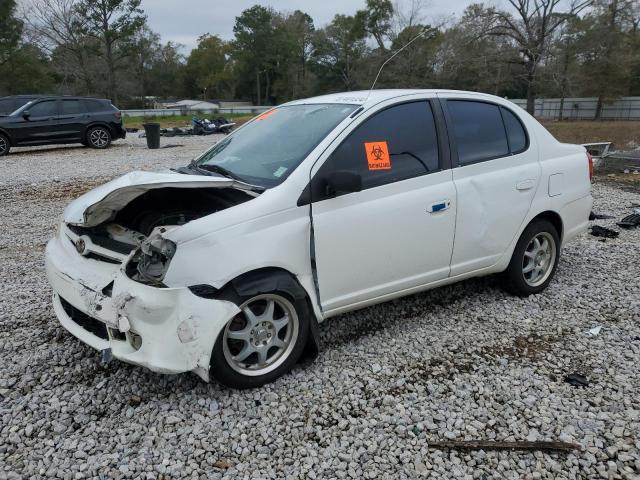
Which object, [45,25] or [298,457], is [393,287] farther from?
[45,25]

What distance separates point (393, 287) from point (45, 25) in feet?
145

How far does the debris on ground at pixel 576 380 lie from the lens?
314 centimetres

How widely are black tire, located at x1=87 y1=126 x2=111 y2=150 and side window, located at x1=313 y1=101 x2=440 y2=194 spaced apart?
15.0 metres

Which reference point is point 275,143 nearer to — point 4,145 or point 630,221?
point 630,221

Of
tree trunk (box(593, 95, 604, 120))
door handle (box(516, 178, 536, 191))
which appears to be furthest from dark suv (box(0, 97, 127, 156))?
tree trunk (box(593, 95, 604, 120))

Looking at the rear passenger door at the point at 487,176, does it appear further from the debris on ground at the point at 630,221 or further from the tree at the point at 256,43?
the tree at the point at 256,43

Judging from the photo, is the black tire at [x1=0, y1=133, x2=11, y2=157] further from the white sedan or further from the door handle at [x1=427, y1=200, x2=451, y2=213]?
the door handle at [x1=427, y1=200, x2=451, y2=213]

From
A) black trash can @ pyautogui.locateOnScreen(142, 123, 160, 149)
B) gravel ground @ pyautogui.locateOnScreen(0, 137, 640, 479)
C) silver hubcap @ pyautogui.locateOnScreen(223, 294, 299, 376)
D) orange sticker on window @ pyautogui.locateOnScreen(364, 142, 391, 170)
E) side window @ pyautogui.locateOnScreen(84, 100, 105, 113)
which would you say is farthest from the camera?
black trash can @ pyautogui.locateOnScreen(142, 123, 160, 149)

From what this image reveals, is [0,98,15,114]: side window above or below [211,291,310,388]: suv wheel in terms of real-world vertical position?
above

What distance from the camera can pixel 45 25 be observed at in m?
38.5

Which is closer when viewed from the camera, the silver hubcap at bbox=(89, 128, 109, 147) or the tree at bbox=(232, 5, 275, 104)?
the silver hubcap at bbox=(89, 128, 109, 147)

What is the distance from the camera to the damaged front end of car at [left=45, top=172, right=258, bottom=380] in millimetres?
2684

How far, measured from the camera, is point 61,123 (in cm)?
1535

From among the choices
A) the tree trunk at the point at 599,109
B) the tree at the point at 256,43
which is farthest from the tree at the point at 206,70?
the tree trunk at the point at 599,109
